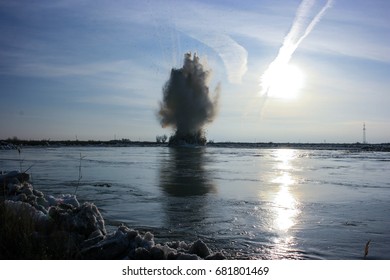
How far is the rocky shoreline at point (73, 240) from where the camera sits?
5.02m

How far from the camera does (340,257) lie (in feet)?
20.5

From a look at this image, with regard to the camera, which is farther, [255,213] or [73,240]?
[255,213]

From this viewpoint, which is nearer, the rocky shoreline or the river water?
the rocky shoreline

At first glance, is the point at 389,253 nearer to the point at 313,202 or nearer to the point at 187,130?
the point at 313,202

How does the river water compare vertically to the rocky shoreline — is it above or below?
below

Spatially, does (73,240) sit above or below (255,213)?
above

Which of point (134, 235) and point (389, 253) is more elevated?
point (134, 235)

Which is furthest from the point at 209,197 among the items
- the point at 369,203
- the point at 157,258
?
the point at 157,258

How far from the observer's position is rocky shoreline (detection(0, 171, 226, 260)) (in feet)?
16.5

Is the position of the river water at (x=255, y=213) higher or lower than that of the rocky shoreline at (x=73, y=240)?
lower

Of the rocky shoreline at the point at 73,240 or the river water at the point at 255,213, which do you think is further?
the river water at the point at 255,213

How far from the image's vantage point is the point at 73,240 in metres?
5.79
